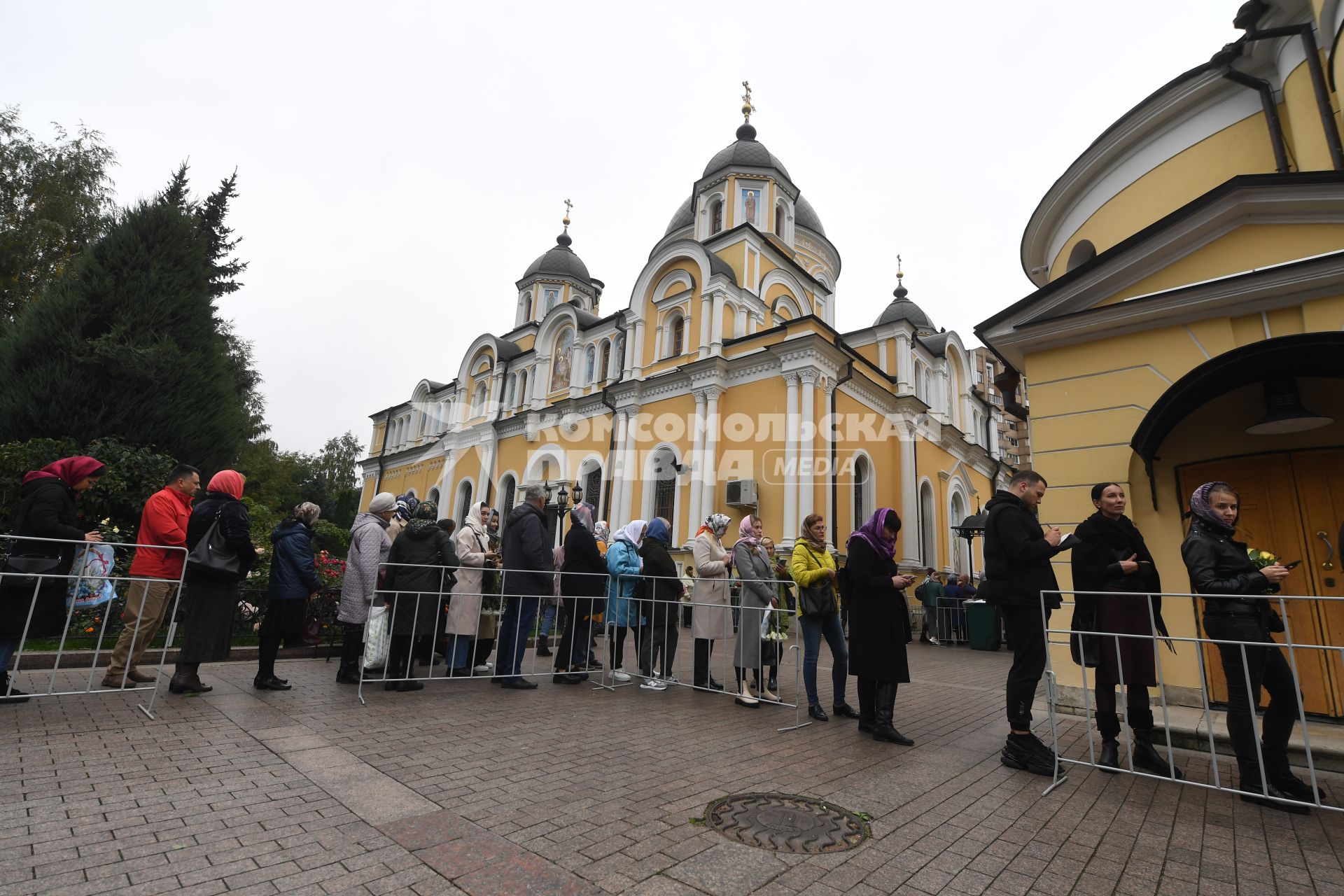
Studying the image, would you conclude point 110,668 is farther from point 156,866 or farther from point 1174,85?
point 1174,85

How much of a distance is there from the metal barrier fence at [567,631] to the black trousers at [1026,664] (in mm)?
1836

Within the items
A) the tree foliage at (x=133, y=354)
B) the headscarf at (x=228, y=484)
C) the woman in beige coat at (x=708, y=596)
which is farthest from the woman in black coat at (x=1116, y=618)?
the tree foliage at (x=133, y=354)

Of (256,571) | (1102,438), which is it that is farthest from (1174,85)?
(256,571)

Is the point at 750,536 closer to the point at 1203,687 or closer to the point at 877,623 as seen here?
the point at 877,623

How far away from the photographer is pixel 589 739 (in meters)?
4.56

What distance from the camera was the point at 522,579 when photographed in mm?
6637

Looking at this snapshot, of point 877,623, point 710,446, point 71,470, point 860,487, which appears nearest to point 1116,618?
point 877,623

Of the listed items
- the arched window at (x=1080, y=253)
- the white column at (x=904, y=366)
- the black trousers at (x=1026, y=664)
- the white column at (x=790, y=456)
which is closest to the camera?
the black trousers at (x=1026, y=664)

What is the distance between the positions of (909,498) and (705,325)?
8889 mm

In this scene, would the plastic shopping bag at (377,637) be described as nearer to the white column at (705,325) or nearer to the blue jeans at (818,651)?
the blue jeans at (818,651)

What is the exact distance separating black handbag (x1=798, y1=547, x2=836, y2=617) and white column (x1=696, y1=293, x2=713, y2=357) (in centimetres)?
1478

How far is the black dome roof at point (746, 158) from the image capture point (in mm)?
23812

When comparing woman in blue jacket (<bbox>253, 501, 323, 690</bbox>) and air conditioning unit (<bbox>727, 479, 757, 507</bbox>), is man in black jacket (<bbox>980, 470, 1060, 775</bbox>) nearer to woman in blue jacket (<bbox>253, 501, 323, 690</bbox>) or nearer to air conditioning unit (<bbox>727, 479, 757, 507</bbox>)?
woman in blue jacket (<bbox>253, 501, 323, 690</bbox>)

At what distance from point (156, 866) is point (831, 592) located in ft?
16.0
